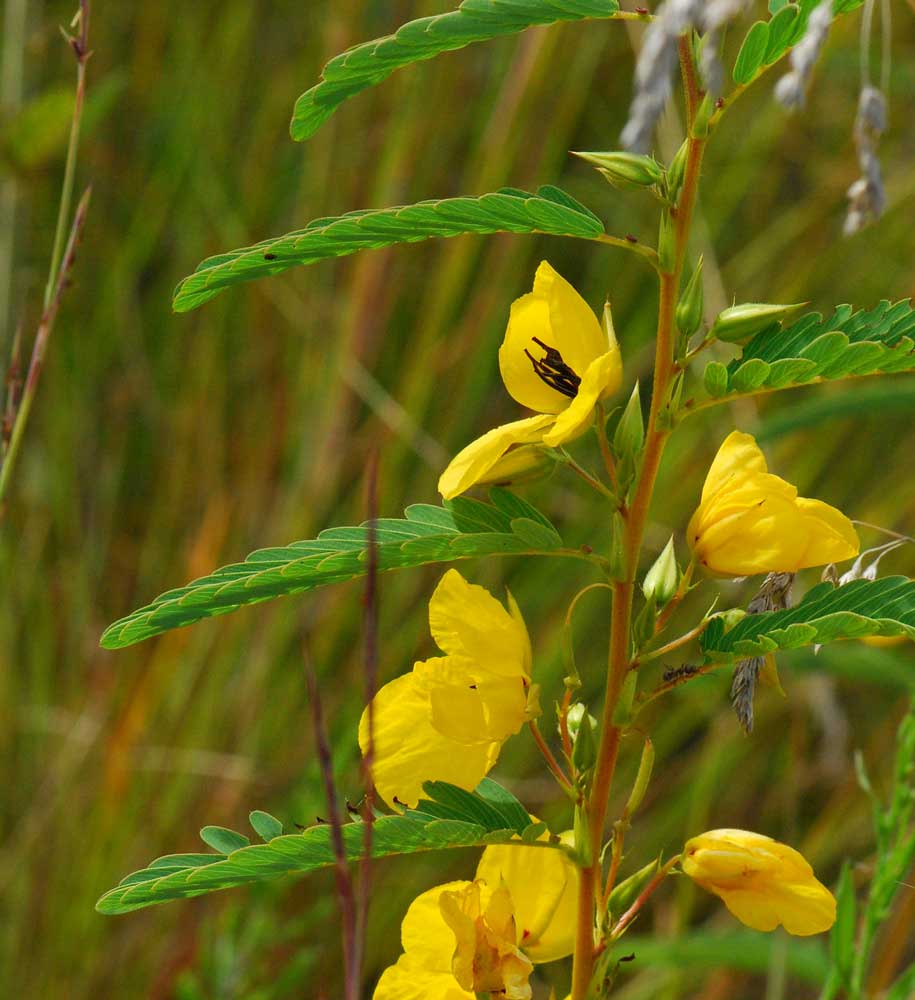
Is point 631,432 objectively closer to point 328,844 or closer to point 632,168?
point 632,168

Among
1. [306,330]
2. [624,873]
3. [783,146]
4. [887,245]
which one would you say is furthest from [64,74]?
[624,873]

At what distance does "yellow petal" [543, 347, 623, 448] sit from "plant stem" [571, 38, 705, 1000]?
0.03m

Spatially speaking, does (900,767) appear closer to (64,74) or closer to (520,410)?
(520,410)

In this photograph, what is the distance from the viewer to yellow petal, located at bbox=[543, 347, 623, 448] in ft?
1.96

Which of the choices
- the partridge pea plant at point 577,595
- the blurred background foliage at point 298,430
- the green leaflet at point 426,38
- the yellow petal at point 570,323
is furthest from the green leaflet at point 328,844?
the blurred background foliage at point 298,430

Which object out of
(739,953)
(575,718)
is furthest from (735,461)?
(739,953)

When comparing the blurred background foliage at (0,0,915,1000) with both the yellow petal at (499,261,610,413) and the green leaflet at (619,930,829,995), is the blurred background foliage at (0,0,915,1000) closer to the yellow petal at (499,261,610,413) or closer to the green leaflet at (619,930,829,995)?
the green leaflet at (619,930,829,995)

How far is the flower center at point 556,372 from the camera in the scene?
0.66 metres

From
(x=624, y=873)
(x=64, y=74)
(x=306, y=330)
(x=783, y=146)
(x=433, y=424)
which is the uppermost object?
(x=64, y=74)

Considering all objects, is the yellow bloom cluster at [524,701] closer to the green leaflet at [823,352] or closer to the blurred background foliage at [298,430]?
the green leaflet at [823,352]

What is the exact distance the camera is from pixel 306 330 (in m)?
2.08

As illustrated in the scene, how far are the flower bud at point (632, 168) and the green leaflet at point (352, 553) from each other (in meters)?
0.16

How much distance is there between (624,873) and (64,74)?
1.69 m

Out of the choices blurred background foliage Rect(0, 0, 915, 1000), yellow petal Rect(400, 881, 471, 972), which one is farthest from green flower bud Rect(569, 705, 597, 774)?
blurred background foliage Rect(0, 0, 915, 1000)
